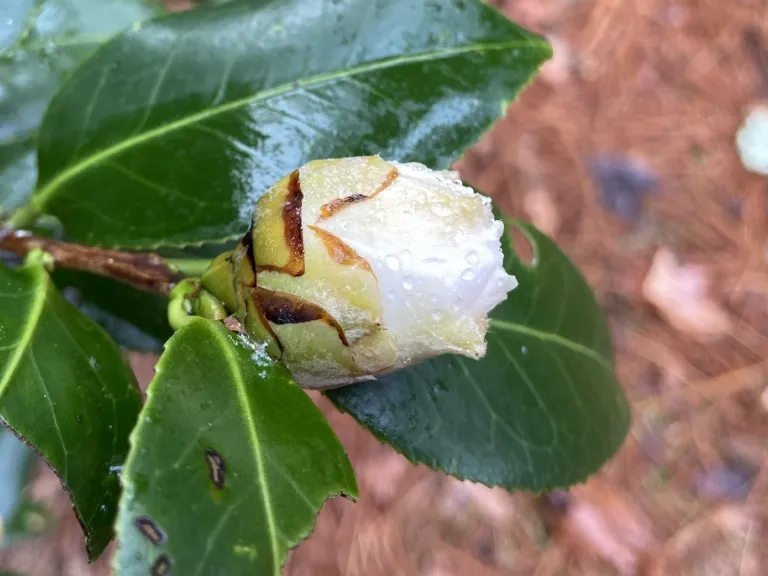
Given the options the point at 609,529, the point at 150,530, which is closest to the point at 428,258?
the point at 150,530

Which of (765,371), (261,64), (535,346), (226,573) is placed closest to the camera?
(226,573)

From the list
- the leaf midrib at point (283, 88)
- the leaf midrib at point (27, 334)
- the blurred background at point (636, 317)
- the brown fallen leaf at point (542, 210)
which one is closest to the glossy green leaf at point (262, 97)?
the leaf midrib at point (283, 88)

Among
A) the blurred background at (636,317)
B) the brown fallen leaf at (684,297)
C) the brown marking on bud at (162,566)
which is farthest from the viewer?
the brown fallen leaf at (684,297)

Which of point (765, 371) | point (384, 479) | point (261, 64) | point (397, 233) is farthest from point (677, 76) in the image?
point (397, 233)

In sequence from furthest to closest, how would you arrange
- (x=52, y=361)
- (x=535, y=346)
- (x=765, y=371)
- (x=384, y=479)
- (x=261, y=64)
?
(x=765, y=371) < (x=384, y=479) < (x=535, y=346) < (x=261, y=64) < (x=52, y=361)

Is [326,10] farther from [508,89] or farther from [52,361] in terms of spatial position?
[52,361]

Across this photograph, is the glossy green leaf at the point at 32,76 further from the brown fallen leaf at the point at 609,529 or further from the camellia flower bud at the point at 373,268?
the brown fallen leaf at the point at 609,529

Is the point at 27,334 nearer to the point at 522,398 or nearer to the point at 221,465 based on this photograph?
the point at 221,465
